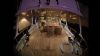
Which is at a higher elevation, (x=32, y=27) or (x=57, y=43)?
(x=32, y=27)

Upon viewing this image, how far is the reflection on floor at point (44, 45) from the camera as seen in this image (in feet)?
6.33

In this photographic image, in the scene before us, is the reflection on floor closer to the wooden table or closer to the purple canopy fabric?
the wooden table

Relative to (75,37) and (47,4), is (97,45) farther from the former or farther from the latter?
(47,4)

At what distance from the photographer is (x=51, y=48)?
6.34 feet

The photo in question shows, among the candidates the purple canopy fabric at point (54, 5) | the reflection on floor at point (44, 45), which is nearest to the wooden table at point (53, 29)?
the reflection on floor at point (44, 45)

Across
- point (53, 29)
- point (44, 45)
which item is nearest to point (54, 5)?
point (53, 29)

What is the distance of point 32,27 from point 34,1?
20cm

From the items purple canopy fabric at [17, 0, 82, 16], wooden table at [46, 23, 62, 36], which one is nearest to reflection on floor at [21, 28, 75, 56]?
wooden table at [46, 23, 62, 36]

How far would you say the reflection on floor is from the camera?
76.0 inches

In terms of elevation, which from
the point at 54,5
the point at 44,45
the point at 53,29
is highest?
the point at 54,5

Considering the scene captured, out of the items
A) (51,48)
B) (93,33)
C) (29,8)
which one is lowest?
(51,48)

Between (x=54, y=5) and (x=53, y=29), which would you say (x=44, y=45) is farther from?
(x=54, y=5)

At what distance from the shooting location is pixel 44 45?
6.33 feet

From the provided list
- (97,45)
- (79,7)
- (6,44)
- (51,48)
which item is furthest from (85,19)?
(6,44)
